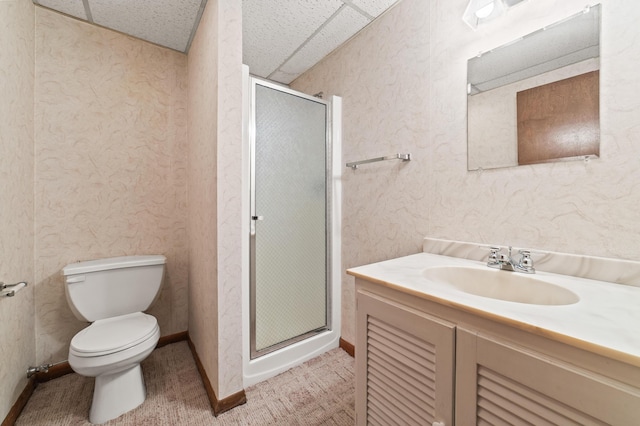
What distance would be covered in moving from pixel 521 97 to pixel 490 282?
2.54ft

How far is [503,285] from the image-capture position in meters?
0.98

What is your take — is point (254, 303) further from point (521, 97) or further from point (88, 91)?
point (88, 91)

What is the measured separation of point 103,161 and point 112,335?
1170 mm

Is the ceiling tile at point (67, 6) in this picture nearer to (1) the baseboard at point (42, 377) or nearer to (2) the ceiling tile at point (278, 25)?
(2) the ceiling tile at point (278, 25)

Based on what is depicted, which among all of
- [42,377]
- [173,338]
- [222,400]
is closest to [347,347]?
[222,400]

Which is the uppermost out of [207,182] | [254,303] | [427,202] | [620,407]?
Answer: [207,182]

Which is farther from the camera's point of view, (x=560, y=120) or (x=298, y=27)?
(x=298, y=27)

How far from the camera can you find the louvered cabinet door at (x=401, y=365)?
72cm

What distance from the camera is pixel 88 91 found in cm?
172

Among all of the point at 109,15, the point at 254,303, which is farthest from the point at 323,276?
the point at 109,15

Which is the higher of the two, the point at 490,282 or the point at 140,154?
the point at 140,154

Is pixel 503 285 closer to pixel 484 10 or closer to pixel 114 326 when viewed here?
pixel 484 10

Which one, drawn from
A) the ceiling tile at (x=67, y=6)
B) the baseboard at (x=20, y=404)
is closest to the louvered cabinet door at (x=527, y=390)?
the baseboard at (x=20, y=404)

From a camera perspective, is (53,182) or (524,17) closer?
(524,17)
